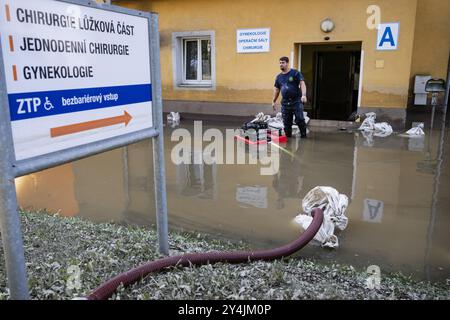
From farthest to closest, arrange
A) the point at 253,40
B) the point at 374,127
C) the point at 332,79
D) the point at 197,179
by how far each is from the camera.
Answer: the point at 332,79, the point at 253,40, the point at 374,127, the point at 197,179

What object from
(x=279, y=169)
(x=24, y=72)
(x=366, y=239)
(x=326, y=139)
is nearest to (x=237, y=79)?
(x=326, y=139)

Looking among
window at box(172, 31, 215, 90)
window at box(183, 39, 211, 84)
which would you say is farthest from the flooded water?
window at box(183, 39, 211, 84)

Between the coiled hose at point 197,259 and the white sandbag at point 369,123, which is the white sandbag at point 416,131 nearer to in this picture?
the white sandbag at point 369,123

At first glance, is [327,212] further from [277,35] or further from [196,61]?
[196,61]

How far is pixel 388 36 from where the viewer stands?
401 inches

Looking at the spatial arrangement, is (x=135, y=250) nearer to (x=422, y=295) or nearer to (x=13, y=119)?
(x=13, y=119)

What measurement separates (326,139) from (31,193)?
632cm

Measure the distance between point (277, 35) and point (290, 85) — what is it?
Result: 299cm

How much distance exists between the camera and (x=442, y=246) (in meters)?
3.97

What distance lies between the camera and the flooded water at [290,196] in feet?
13.1

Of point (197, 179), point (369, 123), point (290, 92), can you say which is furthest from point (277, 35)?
point (197, 179)

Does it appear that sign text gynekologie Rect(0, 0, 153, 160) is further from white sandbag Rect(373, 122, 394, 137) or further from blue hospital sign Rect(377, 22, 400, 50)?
blue hospital sign Rect(377, 22, 400, 50)

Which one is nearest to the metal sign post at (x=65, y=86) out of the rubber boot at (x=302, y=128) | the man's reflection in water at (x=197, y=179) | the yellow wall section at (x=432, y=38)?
the man's reflection in water at (x=197, y=179)

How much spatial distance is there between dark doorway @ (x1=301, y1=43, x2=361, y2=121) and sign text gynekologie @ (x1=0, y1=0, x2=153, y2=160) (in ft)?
36.2
